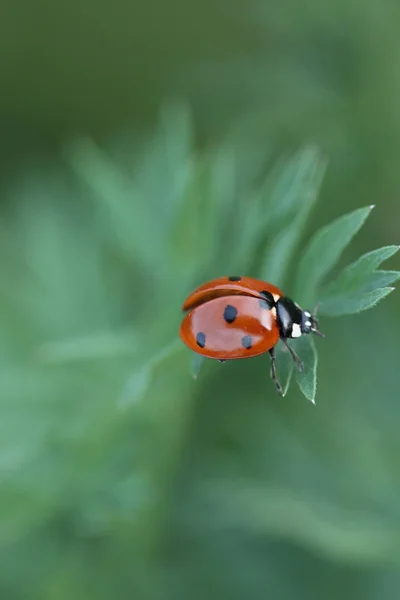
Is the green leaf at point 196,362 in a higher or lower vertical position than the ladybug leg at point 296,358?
higher

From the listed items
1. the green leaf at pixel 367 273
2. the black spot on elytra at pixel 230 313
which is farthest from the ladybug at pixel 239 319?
the green leaf at pixel 367 273

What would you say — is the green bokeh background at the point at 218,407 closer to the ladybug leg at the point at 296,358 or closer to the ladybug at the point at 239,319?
the ladybug at the point at 239,319

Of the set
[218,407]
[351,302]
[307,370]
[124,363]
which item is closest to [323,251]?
[351,302]

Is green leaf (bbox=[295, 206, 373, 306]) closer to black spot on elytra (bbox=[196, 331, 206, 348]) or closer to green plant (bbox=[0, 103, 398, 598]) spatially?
green plant (bbox=[0, 103, 398, 598])

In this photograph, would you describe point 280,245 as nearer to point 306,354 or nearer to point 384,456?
point 306,354

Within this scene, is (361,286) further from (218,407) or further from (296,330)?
(218,407)

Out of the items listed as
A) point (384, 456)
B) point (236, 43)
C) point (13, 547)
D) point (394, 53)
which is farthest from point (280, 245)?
point (236, 43)
